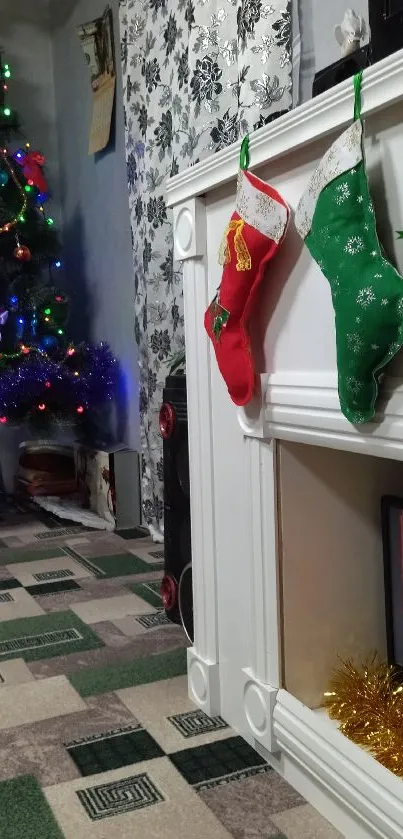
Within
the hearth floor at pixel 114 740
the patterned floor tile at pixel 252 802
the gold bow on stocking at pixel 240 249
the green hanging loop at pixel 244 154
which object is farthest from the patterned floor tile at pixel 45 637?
the green hanging loop at pixel 244 154

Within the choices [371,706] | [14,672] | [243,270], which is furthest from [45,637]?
[243,270]

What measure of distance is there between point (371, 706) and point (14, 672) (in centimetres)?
82

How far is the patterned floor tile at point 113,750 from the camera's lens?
49.8 inches

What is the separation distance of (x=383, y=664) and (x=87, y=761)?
512 mm

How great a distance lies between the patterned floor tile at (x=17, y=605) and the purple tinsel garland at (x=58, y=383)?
35.0 inches

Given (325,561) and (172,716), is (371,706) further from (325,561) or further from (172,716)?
(172,716)

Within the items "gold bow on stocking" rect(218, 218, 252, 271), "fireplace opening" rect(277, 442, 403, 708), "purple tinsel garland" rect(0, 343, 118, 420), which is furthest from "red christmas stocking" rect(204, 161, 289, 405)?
"purple tinsel garland" rect(0, 343, 118, 420)

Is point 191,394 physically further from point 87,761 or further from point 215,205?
point 87,761

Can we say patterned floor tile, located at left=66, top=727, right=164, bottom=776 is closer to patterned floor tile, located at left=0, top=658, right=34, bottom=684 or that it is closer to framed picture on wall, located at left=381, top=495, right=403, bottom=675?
patterned floor tile, located at left=0, top=658, right=34, bottom=684

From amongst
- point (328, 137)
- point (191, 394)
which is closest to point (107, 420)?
point (191, 394)

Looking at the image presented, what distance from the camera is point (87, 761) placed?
128 cm

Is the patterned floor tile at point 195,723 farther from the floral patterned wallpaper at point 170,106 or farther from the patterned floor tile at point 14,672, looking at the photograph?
the floral patterned wallpaper at point 170,106

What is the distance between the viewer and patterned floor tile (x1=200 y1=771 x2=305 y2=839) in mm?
1082

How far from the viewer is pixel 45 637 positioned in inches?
73.1
